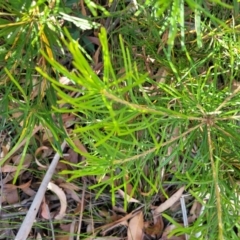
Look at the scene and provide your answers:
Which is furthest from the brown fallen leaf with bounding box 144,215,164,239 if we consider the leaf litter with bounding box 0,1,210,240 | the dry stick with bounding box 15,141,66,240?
the dry stick with bounding box 15,141,66,240

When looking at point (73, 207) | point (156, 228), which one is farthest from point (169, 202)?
point (73, 207)

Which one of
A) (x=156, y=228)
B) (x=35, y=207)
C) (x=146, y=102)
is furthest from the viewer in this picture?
(x=156, y=228)

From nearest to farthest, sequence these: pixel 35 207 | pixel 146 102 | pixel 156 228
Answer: pixel 146 102 → pixel 35 207 → pixel 156 228

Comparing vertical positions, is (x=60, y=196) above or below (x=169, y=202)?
above

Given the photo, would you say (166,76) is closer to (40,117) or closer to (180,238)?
(40,117)

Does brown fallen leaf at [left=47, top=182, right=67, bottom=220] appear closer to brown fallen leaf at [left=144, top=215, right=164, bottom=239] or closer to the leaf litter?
the leaf litter

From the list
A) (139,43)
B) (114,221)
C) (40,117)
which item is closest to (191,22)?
(139,43)

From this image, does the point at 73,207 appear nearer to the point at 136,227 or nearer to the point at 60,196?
the point at 60,196
